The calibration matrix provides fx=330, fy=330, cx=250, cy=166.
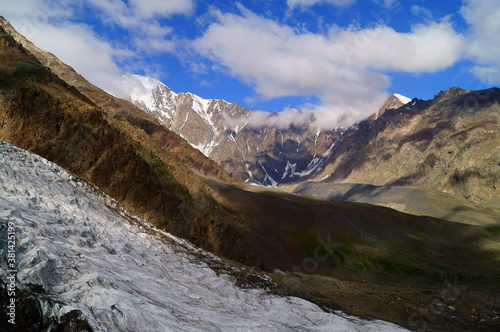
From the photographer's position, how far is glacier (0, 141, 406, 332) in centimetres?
939

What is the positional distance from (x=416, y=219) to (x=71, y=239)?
81.3m

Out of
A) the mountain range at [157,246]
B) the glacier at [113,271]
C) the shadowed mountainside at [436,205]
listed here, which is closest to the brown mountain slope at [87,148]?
the mountain range at [157,246]

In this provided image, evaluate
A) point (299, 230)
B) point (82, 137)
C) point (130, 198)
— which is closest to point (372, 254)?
point (299, 230)

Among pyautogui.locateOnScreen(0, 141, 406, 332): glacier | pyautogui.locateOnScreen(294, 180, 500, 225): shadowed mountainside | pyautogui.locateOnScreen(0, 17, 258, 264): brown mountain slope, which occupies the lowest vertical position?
pyautogui.locateOnScreen(0, 141, 406, 332): glacier

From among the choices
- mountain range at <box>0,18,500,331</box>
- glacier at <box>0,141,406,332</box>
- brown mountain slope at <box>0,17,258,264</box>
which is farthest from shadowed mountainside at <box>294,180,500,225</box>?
glacier at <box>0,141,406,332</box>

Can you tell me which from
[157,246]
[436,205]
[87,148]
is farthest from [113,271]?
[436,205]

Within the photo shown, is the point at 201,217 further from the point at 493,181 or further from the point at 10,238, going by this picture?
the point at 493,181

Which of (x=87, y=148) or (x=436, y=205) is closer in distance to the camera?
(x=87, y=148)

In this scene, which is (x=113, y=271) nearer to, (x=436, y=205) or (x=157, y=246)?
(x=157, y=246)

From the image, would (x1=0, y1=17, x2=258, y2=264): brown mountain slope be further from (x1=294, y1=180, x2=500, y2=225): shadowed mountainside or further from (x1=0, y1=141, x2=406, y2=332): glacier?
(x1=294, y1=180, x2=500, y2=225): shadowed mountainside

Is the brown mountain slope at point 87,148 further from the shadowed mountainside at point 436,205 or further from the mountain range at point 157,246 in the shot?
the shadowed mountainside at point 436,205

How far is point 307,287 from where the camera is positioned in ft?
77.8

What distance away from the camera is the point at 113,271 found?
488 inches

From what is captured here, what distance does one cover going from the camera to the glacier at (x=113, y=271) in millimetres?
9391
